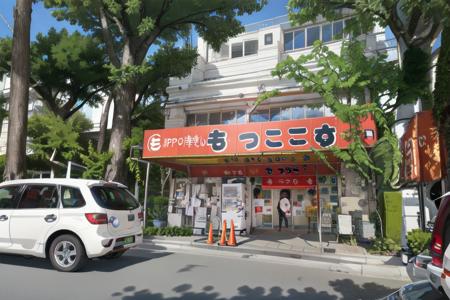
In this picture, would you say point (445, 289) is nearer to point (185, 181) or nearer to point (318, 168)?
point (318, 168)

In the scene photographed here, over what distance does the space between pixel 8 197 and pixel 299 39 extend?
1627 centimetres

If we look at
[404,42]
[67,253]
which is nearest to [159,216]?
[67,253]

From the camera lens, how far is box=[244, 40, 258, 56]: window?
64.3 ft

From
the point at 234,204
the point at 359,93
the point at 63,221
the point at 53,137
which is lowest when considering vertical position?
the point at 63,221

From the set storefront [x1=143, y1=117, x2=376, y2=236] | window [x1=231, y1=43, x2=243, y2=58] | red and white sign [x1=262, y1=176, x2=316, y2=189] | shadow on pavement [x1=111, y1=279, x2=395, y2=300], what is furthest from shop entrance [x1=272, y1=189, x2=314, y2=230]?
window [x1=231, y1=43, x2=243, y2=58]

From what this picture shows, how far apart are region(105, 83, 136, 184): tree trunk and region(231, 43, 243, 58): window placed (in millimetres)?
7254

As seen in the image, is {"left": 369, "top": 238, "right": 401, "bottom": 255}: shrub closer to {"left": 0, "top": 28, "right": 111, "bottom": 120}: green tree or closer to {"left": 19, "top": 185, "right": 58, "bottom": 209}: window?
{"left": 19, "top": 185, "right": 58, "bottom": 209}: window

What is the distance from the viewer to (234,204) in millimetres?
13836

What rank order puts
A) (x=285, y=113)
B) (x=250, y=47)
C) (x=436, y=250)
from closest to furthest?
(x=436, y=250), (x=285, y=113), (x=250, y=47)

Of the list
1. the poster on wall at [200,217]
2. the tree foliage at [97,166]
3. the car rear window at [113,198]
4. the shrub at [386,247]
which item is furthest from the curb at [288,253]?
the tree foliage at [97,166]

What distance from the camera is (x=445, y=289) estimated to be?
2303 mm

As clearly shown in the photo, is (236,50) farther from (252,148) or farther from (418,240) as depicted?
(418,240)

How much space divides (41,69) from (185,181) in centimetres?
999

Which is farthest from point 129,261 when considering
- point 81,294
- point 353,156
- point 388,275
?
point 353,156
